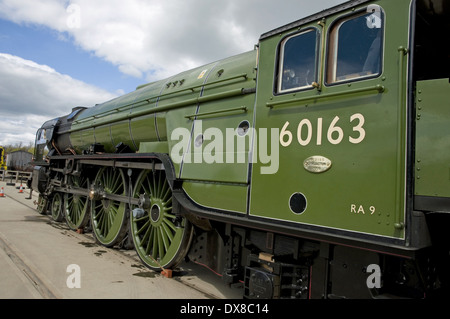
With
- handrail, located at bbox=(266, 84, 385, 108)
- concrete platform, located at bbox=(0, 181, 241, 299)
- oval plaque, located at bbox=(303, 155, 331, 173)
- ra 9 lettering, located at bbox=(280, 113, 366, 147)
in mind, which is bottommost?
concrete platform, located at bbox=(0, 181, 241, 299)

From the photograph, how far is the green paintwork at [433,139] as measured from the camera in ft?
7.39

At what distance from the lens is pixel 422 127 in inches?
92.8

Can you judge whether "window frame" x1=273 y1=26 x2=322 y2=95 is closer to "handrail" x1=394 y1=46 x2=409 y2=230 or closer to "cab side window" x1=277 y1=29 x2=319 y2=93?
"cab side window" x1=277 y1=29 x2=319 y2=93

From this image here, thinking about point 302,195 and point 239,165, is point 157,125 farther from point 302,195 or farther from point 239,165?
point 302,195

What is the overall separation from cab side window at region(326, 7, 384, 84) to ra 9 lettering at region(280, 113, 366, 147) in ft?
1.20

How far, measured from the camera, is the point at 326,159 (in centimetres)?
280

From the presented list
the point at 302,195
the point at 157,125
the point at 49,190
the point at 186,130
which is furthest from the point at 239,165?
the point at 49,190

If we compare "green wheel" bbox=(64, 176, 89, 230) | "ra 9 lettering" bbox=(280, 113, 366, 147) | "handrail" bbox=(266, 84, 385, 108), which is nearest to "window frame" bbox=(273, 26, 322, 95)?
"handrail" bbox=(266, 84, 385, 108)

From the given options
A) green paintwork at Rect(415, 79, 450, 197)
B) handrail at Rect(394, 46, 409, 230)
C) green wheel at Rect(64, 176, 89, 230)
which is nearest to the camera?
green paintwork at Rect(415, 79, 450, 197)

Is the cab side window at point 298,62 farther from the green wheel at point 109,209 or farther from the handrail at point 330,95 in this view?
the green wheel at point 109,209

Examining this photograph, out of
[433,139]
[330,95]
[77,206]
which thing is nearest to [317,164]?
[330,95]

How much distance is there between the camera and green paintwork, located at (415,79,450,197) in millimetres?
2254

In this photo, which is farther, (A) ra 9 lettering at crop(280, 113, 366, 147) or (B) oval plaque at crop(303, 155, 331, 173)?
(B) oval plaque at crop(303, 155, 331, 173)

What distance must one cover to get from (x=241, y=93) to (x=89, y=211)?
225 inches
